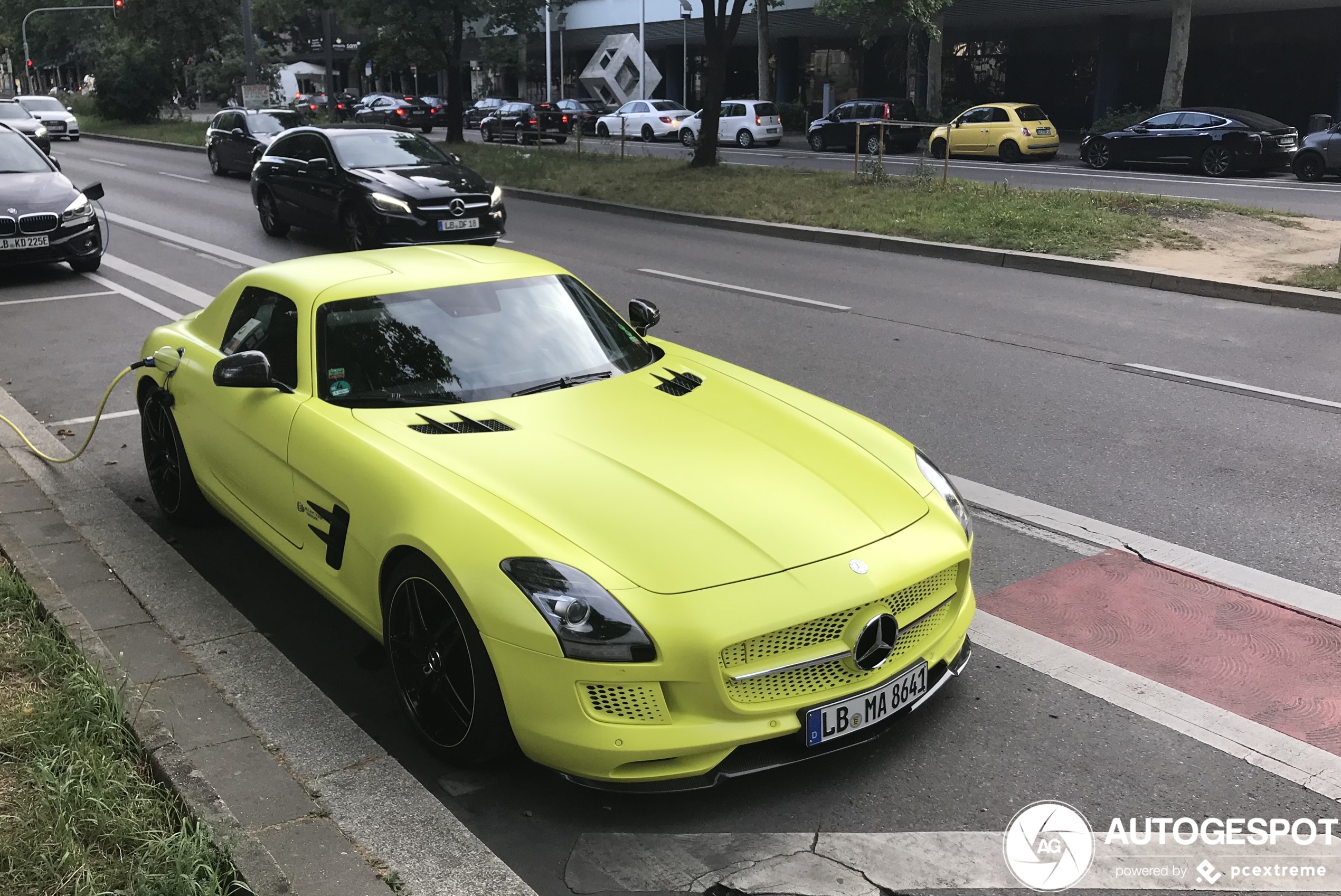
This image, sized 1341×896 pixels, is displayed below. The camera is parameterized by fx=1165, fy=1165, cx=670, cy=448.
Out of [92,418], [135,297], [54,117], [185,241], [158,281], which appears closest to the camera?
[92,418]

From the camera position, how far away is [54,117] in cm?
4112

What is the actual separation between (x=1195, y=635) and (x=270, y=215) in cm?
1511

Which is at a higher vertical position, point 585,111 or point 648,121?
point 585,111

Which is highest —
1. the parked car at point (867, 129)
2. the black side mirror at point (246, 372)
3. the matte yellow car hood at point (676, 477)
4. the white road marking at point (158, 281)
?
the parked car at point (867, 129)

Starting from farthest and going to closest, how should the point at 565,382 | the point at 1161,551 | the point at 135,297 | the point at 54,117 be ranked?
the point at 54,117 < the point at 135,297 < the point at 1161,551 < the point at 565,382

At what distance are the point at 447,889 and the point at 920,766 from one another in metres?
1.51

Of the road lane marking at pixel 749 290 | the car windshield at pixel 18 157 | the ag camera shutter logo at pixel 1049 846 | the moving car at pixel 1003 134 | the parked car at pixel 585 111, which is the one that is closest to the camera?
the ag camera shutter logo at pixel 1049 846

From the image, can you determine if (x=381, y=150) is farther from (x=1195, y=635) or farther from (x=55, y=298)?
(x=1195, y=635)

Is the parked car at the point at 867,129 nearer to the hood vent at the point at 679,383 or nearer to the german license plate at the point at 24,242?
the german license plate at the point at 24,242

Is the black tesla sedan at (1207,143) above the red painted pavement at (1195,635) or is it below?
above

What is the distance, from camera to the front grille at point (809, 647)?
329 cm

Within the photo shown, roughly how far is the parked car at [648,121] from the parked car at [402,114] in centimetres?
975

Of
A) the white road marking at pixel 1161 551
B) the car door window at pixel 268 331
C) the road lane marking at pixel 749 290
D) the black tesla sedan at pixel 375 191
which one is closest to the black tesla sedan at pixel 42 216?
the black tesla sedan at pixel 375 191

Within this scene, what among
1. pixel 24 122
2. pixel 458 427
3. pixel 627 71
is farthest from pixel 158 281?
pixel 24 122
